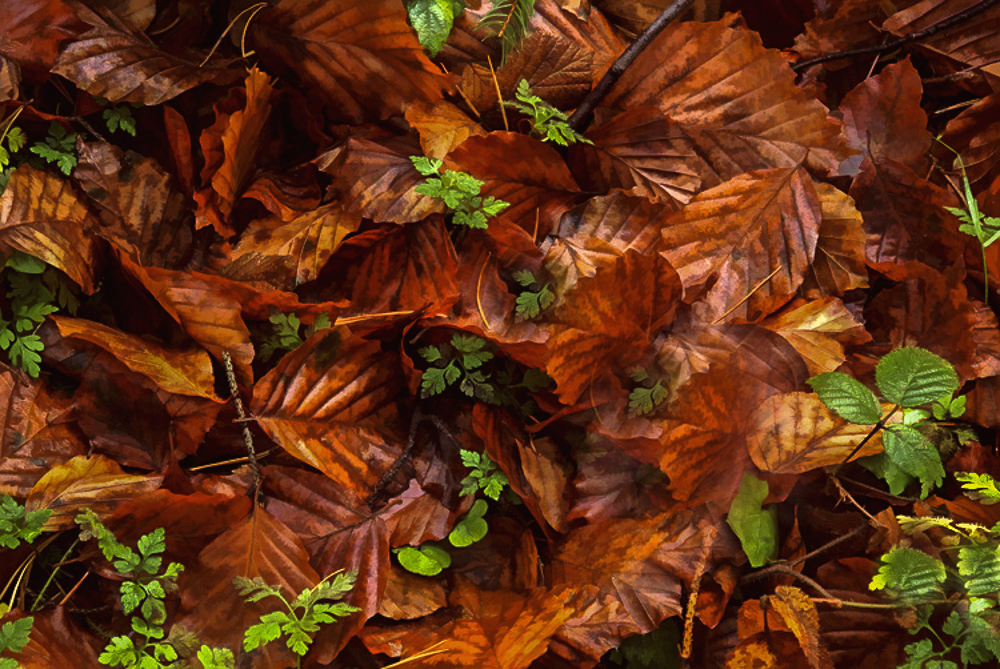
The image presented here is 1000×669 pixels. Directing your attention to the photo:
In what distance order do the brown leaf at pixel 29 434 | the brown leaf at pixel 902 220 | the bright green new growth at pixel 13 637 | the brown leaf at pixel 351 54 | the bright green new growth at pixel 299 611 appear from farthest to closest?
the brown leaf at pixel 902 220
the brown leaf at pixel 351 54
the brown leaf at pixel 29 434
the bright green new growth at pixel 299 611
the bright green new growth at pixel 13 637

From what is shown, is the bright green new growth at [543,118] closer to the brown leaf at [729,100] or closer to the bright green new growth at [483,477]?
the brown leaf at [729,100]

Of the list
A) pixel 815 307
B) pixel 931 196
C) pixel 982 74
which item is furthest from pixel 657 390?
pixel 982 74

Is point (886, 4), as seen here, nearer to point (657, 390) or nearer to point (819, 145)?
point (819, 145)

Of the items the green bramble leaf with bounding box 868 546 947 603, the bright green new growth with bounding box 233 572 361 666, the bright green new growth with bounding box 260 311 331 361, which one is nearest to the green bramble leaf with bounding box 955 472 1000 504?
the green bramble leaf with bounding box 868 546 947 603

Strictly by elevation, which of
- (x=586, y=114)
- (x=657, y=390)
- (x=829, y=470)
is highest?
(x=586, y=114)

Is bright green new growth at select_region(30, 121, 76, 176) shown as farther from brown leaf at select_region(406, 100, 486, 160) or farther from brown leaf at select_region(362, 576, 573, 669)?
brown leaf at select_region(362, 576, 573, 669)

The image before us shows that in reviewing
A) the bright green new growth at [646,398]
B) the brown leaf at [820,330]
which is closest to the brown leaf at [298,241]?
the bright green new growth at [646,398]
